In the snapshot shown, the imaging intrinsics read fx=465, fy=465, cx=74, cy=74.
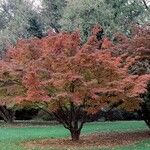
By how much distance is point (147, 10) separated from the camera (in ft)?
127

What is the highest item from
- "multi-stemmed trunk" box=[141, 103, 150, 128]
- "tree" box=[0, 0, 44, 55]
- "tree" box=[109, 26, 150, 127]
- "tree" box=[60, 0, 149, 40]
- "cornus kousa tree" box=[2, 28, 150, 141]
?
"tree" box=[0, 0, 44, 55]

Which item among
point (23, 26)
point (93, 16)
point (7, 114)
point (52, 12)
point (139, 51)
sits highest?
point (52, 12)

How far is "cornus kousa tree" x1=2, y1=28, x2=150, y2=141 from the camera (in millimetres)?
18047

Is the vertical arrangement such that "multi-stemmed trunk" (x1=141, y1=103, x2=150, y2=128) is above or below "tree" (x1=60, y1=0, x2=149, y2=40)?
below

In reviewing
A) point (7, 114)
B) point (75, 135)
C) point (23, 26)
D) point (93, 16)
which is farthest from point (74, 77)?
point (23, 26)

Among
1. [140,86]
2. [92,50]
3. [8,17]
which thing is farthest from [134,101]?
[8,17]

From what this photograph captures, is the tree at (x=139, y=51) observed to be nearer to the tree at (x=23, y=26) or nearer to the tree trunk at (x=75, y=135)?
the tree trunk at (x=75, y=135)

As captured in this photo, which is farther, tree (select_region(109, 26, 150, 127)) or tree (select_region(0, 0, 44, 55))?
tree (select_region(0, 0, 44, 55))

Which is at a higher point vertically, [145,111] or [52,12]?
[52,12]

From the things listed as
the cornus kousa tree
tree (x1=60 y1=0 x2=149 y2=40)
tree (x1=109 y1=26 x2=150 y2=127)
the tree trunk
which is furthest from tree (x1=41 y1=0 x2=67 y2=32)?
the tree trunk

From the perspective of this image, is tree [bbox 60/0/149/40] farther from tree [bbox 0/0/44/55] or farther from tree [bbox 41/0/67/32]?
tree [bbox 0/0/44/55]

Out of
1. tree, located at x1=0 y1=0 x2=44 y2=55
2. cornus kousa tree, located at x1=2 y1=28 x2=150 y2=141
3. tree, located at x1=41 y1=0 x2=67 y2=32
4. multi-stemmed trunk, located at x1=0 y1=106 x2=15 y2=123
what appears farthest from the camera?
tree, located at x1=41 y1=0 x2=67 y2=32

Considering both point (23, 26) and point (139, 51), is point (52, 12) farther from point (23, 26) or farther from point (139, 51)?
point (139, 51)

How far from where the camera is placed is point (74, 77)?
693 inches
